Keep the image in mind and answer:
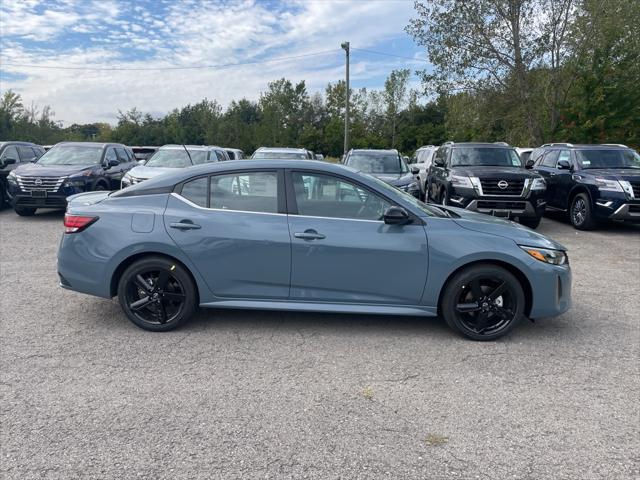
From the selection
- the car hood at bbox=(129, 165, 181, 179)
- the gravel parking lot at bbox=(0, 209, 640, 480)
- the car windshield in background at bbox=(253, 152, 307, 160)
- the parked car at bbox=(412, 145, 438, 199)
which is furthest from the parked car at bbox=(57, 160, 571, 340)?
the parked car at bbox=(412, 145, 438, 199)

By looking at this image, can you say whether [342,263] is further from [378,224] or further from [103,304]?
[103,304]

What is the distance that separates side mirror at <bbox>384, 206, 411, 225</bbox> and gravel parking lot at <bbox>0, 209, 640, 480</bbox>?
1.06 metres

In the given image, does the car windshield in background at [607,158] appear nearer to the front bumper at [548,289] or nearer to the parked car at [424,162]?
the parked car at [424,162]

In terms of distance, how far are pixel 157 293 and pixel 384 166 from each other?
27.2 feet

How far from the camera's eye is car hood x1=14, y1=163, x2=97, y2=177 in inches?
431

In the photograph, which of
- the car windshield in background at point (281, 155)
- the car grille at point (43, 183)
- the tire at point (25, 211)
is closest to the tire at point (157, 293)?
the car grille at point (43, 183)

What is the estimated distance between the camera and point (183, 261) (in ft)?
14.6

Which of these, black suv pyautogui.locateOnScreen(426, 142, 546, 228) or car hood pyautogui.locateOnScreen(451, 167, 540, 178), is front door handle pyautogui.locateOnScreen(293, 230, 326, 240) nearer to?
black suv pyautogui.locateOnScreen(426, 142, 546, 228)

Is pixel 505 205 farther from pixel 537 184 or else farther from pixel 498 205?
pixel 537 184

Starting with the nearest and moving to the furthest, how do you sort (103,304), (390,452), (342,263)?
1. (390,452)
2. (342,263)
3. (103,304)

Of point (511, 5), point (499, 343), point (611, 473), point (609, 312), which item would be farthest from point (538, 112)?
point (611, 473)

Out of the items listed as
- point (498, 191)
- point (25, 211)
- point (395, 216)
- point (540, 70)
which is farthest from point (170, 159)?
point (540, 70)

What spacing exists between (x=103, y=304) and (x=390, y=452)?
3.76 m

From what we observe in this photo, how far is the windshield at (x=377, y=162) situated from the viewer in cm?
1177
